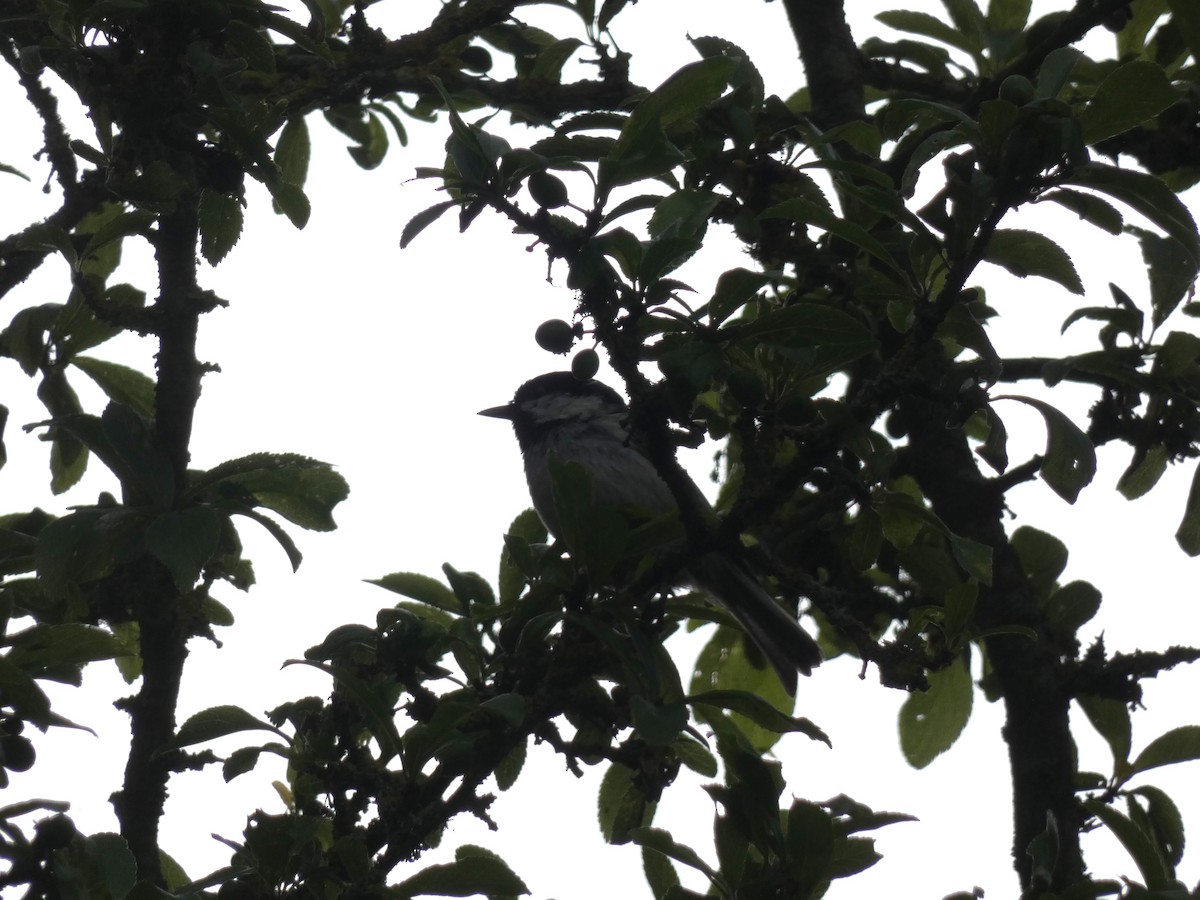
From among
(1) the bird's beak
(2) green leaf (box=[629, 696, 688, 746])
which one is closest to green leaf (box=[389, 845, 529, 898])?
(2) green leaf (box=[629, 696, 688, 746])

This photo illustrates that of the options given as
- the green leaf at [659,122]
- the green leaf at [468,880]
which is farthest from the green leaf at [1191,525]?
the green leaf at [468,880]

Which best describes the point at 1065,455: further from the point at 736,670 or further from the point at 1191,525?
the point at 736,670

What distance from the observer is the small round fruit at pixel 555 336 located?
219cm

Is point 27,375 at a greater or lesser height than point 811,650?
greater

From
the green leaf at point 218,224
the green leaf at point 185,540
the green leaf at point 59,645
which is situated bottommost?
the green leaf at point 59,645

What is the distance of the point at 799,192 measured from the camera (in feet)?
8.52

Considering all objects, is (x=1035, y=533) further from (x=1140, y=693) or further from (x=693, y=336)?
(x=693, y=336)

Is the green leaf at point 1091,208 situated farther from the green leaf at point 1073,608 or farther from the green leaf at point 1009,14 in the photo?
the green leaf at point 1009,14

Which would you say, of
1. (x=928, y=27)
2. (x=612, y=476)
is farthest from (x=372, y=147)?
(x=928, y=27)

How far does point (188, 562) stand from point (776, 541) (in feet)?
3.81

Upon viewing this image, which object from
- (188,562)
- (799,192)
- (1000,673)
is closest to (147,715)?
(188,562)

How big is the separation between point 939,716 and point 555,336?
5.48ft

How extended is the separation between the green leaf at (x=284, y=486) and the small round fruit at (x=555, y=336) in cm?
69

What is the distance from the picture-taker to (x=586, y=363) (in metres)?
2.37
